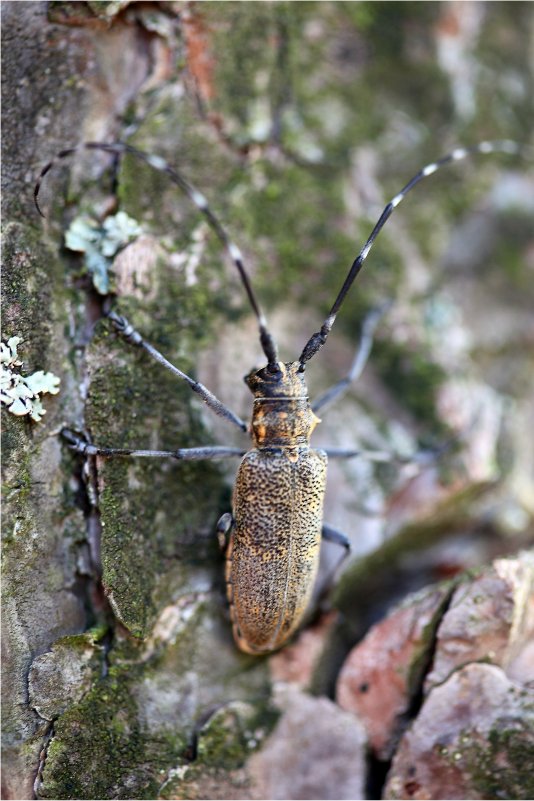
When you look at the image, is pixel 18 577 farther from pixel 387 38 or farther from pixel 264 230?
pixel 387 38

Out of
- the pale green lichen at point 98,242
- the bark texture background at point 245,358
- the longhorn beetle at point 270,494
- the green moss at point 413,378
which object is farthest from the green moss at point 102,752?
the green moss at point 413,378

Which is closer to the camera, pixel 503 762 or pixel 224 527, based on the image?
pixel 503 762

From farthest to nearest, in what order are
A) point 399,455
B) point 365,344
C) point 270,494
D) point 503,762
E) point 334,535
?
point 365,344 < point 399,455 < point 334,535 < point 270,494 < point 503,762

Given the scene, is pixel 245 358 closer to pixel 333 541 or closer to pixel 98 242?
pixel 98 242

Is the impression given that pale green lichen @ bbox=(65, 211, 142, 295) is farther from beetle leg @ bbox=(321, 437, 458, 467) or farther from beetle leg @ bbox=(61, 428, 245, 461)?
beetle leg @ bbox=(321, 437, 458, 467)

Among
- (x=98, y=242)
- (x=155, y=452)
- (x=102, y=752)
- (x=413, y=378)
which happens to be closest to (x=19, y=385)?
(x=155, y=452)

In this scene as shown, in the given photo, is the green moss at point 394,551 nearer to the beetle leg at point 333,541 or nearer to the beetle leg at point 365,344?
the beetle leg at point 333,541
